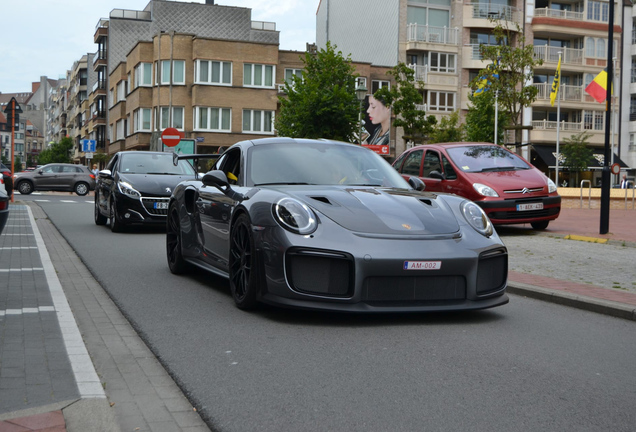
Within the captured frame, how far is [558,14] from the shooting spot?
61812 mm

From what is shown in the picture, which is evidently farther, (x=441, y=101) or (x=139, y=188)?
(x=441, y=101)

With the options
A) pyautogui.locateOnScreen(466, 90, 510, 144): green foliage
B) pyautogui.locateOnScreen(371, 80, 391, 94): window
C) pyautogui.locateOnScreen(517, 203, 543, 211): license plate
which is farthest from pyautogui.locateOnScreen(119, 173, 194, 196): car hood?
pyautogui.locateOnScreen(371, 80, 391, 94): window

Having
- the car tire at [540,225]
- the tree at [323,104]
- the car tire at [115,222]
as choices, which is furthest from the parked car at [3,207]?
the tree at [323,104]

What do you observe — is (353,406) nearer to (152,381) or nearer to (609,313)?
(152,381)

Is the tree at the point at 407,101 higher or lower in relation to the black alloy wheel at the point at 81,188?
higher

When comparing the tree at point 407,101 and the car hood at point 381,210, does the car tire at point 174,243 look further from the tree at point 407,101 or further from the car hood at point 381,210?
the tree at point 407,101

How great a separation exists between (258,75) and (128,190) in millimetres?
41873

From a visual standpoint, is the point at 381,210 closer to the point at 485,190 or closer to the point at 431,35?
the point at 485,190

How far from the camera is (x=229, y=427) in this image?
3.44 metres

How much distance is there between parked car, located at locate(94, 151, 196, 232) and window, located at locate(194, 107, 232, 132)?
38.4m

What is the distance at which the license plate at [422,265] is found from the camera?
5504 millimetres

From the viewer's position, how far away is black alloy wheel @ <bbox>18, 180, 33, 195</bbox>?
40.9m

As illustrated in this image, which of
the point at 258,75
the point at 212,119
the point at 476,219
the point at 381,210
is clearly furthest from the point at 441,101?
the point at 381,210

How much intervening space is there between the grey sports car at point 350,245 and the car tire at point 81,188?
36.4 metres
